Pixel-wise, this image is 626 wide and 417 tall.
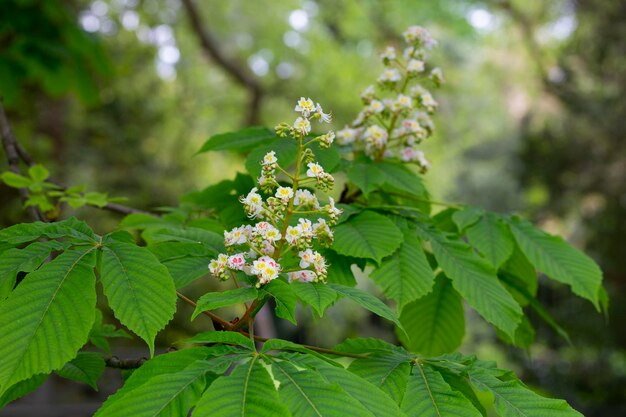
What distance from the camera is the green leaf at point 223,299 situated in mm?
998

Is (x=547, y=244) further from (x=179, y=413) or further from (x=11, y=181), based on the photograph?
(x=11, y=181)

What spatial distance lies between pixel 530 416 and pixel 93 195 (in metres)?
1.45

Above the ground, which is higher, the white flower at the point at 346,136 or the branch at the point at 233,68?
the branch at the point at 233,68

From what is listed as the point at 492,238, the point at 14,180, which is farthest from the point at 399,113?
the point at 14,180

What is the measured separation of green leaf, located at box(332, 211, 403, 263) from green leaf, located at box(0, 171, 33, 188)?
1.03 m

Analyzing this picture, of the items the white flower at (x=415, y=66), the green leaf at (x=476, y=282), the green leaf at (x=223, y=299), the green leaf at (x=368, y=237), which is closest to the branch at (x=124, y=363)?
the green leaf at (x=223, y=299)

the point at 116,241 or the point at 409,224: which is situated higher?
the point at 409,224

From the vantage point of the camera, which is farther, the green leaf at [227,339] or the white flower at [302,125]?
the white flower at [302,125]

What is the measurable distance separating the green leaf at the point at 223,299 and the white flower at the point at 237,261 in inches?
4.5

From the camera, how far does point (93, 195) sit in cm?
199

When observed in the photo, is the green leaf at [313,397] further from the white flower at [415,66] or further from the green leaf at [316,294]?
the white flower at [415,66]

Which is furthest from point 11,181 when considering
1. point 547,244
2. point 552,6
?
point 552,6

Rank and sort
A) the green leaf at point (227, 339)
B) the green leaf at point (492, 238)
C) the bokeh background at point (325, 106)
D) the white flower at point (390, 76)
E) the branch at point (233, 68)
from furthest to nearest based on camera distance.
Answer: the branch at point (233, 68)
the bokeh background at point (325, 106)
the white flower at point (390, 76)
the green leaf at point (492, 238)
the green leaf at point (227, 339)

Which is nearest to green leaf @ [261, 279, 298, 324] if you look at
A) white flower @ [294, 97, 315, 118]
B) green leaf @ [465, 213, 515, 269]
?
white flower @ [294, 97, 315, 118]
